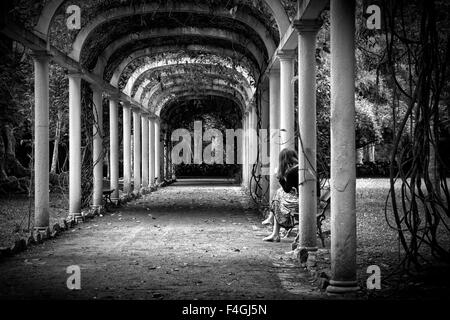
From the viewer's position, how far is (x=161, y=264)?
23.0 feet

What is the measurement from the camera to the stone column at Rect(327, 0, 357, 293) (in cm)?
526

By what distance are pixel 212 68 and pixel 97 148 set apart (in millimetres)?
5421

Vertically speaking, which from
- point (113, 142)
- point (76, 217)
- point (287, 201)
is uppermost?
point (113, 142)

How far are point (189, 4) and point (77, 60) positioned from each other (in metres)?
2.52

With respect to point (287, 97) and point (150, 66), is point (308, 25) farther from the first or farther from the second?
point (150, 66)

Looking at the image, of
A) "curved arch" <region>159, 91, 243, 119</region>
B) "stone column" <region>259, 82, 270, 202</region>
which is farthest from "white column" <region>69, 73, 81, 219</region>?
"curved arch" <region>159, 91, 243, 119</region>

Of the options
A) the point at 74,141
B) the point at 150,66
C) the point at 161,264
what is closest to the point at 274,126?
the point at 74,141

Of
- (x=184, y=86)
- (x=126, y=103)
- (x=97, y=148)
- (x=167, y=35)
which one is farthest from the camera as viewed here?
(x=184, y=86)

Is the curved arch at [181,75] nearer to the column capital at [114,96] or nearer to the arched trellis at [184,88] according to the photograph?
the arched trellis at [184,88]

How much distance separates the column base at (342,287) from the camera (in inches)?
205

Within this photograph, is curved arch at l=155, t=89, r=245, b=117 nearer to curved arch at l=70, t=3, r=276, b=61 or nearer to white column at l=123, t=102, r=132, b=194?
white column at l=123, t=102, r=132, b=194

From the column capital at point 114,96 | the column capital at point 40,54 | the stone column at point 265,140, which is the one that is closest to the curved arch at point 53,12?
the column capital at point 40,54

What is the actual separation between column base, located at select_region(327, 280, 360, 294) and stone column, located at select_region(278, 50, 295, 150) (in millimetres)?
4700
